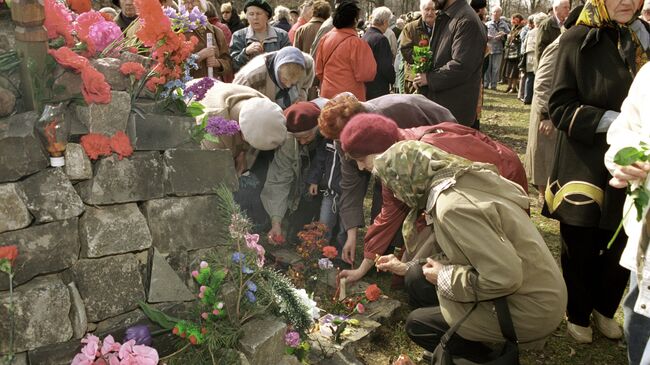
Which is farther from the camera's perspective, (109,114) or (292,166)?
(292,166)

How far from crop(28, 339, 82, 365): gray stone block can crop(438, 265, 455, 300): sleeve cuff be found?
1590mm

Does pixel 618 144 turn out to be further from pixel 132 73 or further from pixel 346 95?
pixel 132 73

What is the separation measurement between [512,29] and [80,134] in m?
14.9

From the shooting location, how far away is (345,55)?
5.74m

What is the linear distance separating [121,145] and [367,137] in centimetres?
126

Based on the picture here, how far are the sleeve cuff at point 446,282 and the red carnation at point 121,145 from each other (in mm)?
1484

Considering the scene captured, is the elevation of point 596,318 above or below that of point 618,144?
below

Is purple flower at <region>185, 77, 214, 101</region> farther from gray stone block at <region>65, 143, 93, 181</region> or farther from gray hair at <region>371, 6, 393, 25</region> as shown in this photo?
gray hair at <region>371, 6, 393, 25</region>

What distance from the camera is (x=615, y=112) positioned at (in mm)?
3197

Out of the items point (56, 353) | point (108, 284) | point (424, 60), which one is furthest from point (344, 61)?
point (56, 353)

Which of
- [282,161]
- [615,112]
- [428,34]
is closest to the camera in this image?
[615,112]

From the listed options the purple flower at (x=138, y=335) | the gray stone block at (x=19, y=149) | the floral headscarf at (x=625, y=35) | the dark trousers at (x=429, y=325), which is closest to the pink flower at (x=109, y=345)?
the purple flower at (x=138, y=335)

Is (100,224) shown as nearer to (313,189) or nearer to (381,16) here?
(313,189)

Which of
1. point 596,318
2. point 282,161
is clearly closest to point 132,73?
point 282,161
